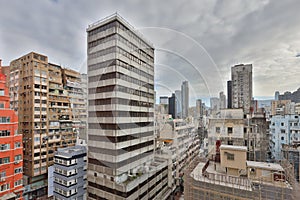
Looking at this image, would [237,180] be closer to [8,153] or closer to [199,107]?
[199,107]

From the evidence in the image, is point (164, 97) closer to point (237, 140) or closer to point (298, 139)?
point (237, 140)

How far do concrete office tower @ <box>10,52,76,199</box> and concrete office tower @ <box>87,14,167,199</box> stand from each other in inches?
114

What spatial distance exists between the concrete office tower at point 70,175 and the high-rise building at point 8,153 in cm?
74

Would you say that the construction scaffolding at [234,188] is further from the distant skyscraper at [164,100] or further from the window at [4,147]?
the window at [4,147]

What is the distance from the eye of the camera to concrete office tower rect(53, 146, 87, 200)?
3.58m

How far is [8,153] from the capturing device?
3154 mm

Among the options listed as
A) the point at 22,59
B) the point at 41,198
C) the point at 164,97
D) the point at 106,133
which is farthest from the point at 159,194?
the point at 22,59

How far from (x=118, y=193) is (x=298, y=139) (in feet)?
18.9

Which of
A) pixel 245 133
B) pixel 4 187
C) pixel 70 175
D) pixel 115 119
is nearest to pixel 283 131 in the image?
pixel 245 133

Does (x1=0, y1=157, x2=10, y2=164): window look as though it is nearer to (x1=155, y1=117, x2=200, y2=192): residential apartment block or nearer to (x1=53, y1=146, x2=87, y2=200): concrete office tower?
(x1=53, y1=146, x2=87, y2=200): concrete office tower

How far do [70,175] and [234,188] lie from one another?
363 centimetres

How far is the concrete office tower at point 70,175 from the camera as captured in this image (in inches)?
141

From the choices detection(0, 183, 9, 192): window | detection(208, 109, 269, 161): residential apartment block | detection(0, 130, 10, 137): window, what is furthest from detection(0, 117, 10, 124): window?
detection(208, 109, 269, 161): residential apartment block

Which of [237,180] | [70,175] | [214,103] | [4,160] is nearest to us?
[214,103]
